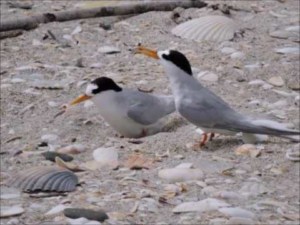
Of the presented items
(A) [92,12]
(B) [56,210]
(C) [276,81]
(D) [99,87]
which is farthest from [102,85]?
(A) [92,12]

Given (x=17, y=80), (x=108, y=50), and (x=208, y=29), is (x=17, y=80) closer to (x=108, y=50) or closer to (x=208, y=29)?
(x=108, y=50)

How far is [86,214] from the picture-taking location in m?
3.48

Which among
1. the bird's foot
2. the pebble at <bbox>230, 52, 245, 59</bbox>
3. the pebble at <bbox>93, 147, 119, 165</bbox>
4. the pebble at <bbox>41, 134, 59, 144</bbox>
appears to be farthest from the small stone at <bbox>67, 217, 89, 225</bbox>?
the pebble at <bbox>230, 52, 245, 59</bbox>

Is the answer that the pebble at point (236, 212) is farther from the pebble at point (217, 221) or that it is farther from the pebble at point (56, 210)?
the pebble at point (56, 210)

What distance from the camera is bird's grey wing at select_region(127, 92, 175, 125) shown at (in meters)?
4.65

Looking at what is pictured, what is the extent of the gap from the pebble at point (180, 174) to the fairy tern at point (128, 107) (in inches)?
30.3

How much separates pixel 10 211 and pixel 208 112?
3.91 feet

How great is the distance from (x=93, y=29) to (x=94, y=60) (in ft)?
1.89

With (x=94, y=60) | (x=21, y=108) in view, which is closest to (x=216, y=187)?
(x=21, y=108)

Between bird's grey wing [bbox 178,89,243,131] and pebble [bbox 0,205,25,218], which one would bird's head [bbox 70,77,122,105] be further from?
pebble [bbox 0,205,25,218]

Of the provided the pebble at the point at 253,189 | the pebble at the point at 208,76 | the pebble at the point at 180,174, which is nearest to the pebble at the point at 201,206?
the pebble at the point at 253,189

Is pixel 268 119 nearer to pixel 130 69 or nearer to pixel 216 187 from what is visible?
pixel 216 187

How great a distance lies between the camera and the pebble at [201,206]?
3.52 metres

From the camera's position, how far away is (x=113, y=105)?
462cm
